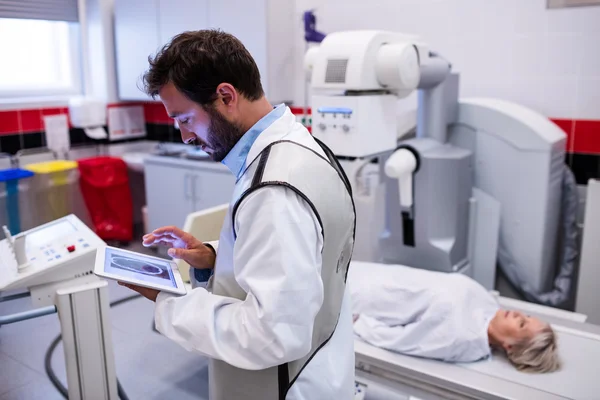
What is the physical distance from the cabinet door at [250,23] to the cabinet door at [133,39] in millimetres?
691

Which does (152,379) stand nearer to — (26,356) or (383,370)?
(26,356)

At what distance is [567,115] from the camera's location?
283 centimetres

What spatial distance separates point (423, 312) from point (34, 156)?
3188 mm

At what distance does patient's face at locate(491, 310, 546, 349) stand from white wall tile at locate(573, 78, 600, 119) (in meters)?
1.32

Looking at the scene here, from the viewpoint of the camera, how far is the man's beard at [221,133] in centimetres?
102

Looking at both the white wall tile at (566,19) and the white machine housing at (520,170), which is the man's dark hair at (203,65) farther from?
the white wall tile at (566,19)

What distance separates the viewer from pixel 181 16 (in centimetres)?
388

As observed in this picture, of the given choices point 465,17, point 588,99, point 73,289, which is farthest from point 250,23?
point 73,289

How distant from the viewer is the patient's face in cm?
196

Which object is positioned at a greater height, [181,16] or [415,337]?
[181,16]

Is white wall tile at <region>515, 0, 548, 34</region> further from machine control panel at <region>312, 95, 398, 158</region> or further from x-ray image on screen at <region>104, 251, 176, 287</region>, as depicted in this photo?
x-ray image on screen at <region>104, 251, 176, 287</region>

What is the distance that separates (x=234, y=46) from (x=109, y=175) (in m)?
3.46

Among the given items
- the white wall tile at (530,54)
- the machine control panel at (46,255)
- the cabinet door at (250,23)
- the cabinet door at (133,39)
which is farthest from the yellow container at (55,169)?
the white wall tile at (530,54)

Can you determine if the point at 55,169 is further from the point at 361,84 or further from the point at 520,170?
the point at 520,170
